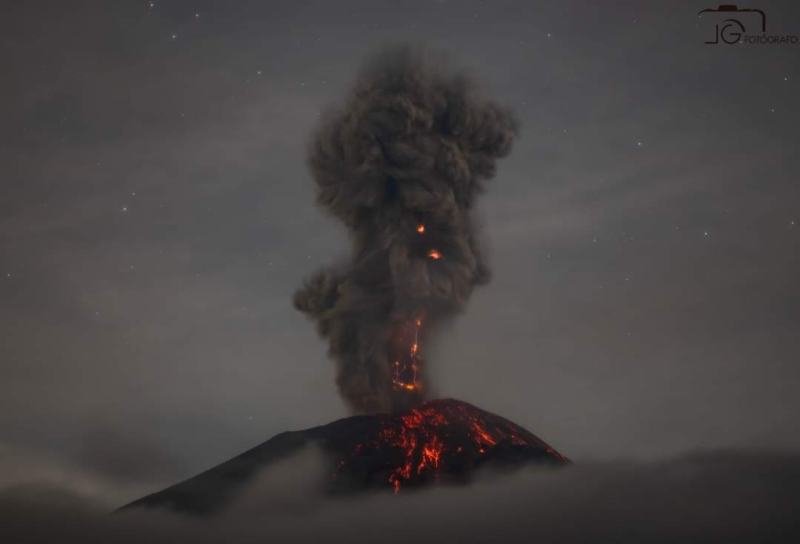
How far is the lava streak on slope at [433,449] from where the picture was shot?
61406 millimetres

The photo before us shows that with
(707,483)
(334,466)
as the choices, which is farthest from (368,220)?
(707,483)

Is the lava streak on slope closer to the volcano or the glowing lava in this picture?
the volcano

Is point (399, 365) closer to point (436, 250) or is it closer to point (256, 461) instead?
point (436, 250)

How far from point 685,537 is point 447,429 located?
25.3m

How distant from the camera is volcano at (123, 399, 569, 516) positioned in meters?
61.4

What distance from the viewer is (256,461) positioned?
76.8 m

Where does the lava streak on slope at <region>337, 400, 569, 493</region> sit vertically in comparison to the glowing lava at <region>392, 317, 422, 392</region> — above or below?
below

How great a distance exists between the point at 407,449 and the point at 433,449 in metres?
2.14

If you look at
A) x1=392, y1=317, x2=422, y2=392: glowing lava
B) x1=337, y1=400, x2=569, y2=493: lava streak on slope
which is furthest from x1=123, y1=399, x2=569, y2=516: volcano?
x1=392, y1=317, x2=422, y2=392: glowing lava

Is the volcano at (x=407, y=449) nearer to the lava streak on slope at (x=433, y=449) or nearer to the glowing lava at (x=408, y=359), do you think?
the lava streak on slope at (x=433, y=449)

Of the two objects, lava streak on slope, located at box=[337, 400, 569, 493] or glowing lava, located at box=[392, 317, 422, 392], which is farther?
lava streak on slope, located at box=[337, 400, 569, 493]

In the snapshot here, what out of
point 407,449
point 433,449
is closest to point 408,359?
point 407,449

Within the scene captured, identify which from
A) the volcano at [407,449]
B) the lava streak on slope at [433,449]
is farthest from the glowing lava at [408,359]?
the lava streak on slope at [433,449]

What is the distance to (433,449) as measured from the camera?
63.4 metres
